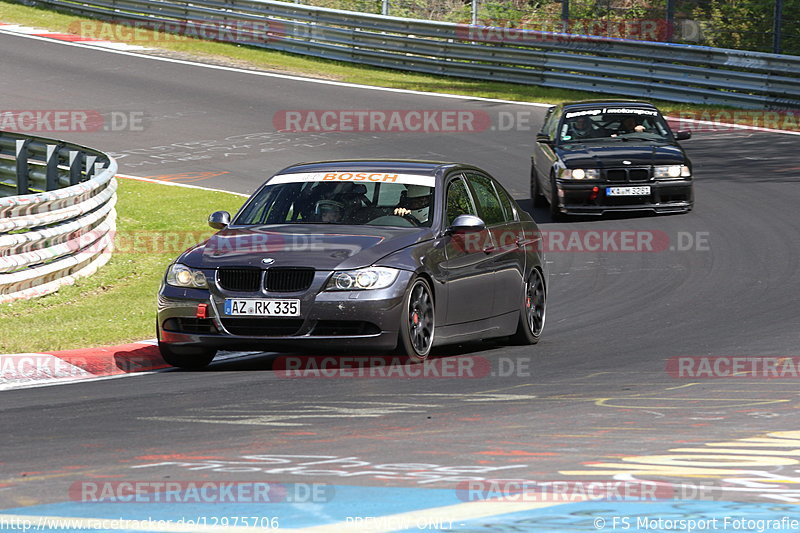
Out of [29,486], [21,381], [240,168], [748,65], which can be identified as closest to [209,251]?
[21,381]

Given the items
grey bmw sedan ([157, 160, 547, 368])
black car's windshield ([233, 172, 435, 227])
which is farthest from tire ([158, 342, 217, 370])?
black car's windshield ([233, 172, 435, 227])

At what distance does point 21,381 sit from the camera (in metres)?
9.75

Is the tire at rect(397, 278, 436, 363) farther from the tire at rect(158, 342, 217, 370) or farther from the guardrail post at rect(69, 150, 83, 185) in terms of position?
the guardrail post at rect(69, 150, 83, 185)

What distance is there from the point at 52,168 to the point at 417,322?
1041 centimetres

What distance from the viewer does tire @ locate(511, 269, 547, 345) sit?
1152 cm

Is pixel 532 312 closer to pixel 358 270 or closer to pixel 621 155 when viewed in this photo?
pixel 358 270

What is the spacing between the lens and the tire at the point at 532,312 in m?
11.5

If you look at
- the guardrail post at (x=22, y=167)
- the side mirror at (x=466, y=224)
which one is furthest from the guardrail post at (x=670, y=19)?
the side mirror at (x=466, y=224)

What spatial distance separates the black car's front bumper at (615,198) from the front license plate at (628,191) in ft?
0.13

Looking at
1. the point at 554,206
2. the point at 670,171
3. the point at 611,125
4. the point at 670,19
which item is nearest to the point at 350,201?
the point at 554,206

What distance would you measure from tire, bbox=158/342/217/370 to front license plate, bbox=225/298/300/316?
578mm

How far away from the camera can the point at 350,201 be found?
10.9 meters

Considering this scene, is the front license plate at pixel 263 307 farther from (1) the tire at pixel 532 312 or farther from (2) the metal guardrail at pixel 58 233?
(2) the metal guardrail at pixel 58 233

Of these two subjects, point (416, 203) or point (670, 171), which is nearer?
point (416, 203)
